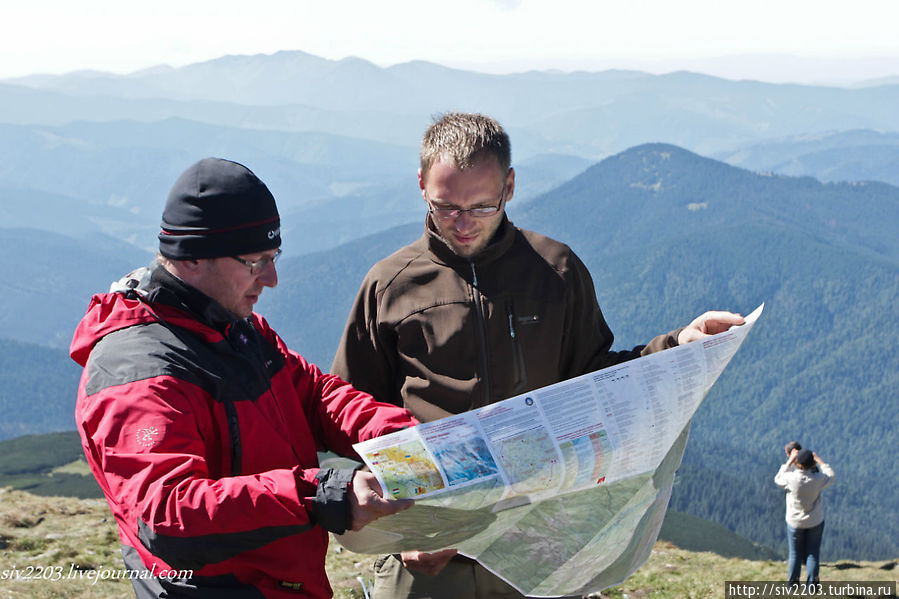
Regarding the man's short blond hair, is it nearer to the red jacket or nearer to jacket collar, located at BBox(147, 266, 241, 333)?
the red jacket

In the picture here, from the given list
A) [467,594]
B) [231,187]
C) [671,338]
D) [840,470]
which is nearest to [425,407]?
[467,594]

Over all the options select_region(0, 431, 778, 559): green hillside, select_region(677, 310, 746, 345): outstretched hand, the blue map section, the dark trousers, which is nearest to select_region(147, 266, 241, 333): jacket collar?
the blue map section

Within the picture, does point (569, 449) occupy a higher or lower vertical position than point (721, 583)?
higher

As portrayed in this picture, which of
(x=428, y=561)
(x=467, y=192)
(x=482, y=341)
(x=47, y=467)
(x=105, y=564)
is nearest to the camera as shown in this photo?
(x=428, y=561)

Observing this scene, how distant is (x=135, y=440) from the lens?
203cm

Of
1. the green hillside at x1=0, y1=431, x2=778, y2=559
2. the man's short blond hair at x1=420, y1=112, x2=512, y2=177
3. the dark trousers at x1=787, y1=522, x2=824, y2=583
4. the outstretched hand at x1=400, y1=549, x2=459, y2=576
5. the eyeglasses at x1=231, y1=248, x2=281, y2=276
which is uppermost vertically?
the man's short blond hair at x1=420, y1=112, x2=512, y2=177

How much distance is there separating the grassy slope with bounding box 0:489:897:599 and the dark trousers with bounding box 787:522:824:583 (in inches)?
50.5

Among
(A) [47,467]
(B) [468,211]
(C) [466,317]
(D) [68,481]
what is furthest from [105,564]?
(A) [47,467]

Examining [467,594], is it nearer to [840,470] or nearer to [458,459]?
[458,459]

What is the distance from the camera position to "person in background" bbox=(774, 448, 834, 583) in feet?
35.6

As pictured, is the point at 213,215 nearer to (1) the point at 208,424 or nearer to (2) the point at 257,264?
(2) the point at 257,264

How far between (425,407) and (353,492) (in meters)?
1.26

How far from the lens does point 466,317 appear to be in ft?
11.2

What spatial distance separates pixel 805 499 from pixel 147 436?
435 inches
